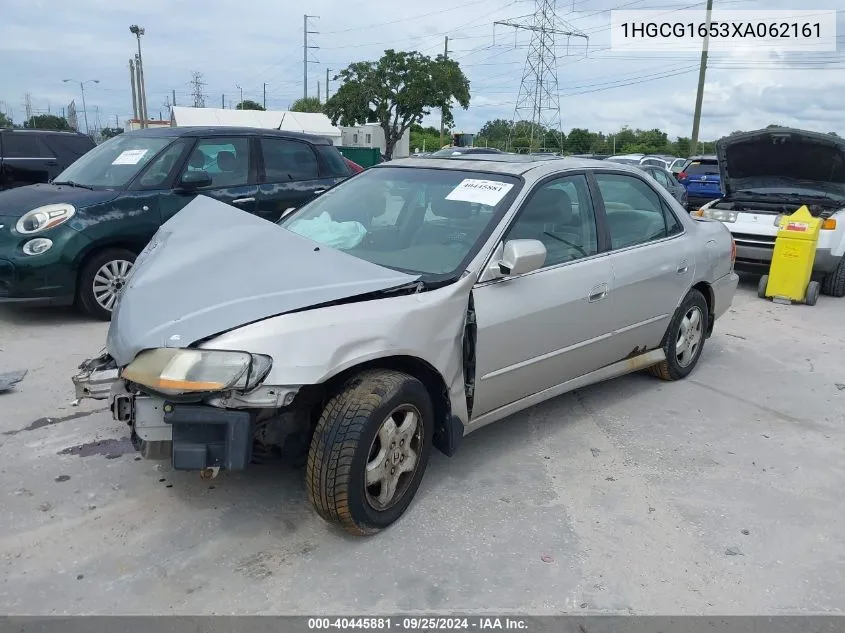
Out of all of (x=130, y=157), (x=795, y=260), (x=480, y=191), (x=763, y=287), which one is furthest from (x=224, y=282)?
(x=763, y=287)

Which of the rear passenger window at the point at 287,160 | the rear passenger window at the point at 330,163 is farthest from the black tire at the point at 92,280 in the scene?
the rear passenger window at the point at 330,163

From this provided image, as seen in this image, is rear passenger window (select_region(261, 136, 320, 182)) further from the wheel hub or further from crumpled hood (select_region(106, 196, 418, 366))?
the wheel hub

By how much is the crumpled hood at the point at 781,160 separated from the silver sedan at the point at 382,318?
4596 millimetres

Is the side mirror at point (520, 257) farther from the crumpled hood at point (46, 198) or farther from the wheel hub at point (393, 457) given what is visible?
the crumpled hood at point (46, 198)

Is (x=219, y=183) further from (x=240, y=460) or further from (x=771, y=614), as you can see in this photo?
(x=771, y=614)

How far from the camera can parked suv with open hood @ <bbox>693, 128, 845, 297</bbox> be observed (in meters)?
8.24

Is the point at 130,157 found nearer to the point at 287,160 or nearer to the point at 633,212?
the point at 287,160

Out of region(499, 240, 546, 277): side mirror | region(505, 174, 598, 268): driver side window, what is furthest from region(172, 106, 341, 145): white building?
region(499, 240, 546, 277): side mirror

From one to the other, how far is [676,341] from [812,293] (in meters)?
4.08

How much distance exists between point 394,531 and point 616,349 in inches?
80.1

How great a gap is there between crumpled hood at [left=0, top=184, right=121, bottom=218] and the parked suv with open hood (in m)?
7.17

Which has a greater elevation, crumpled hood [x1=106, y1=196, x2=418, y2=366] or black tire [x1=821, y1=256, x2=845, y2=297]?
crumpled hood [x1=106, y1=196, x2=418, y2=366]

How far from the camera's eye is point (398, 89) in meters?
40.6

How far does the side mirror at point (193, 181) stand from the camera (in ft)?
21.6
